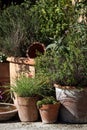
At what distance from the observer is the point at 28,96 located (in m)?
6.27

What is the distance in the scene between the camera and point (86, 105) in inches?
243

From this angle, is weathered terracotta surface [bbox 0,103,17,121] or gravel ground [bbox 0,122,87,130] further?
weathered terracotta surface [bbox 0,103,17,121]

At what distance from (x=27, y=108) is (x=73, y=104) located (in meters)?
0.68

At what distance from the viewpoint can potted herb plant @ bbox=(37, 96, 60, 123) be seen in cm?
610

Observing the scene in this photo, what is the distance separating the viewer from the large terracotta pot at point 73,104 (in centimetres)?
612

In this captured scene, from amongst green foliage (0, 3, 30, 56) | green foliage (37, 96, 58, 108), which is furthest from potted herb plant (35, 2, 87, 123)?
green foliage (0, 3, 30, 56)

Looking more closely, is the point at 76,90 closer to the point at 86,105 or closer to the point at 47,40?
the point at 86,105

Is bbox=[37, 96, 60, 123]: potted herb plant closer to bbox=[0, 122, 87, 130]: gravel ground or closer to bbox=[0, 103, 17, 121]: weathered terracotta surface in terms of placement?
bbox=[0, 122, 87, 130]: gravel ground

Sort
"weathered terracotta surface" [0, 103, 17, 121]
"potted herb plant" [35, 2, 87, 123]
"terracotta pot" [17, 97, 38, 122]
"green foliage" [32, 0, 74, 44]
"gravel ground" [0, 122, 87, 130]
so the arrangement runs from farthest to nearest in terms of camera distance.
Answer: "green foliage" [32, 0, 74, 44]
"weathered terracotta surface" [0, 103, 17, 121]
"terracotta pot" [17, 97, 38, 122]
"potted herb plant" [35, 2, 87, 123]
"gravel ground" [0, 122, 87, 130]

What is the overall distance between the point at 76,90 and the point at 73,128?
542mm

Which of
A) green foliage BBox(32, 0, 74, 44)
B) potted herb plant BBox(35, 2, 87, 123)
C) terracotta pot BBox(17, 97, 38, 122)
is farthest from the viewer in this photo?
green foliage BBox(32, 0, 74, 44)

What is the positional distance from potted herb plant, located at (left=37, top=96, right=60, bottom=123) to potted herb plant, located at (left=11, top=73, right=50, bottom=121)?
142 millimetres

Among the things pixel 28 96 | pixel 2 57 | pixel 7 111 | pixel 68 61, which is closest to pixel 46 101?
pixel 28 96

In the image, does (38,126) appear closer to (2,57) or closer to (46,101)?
(46,101)
